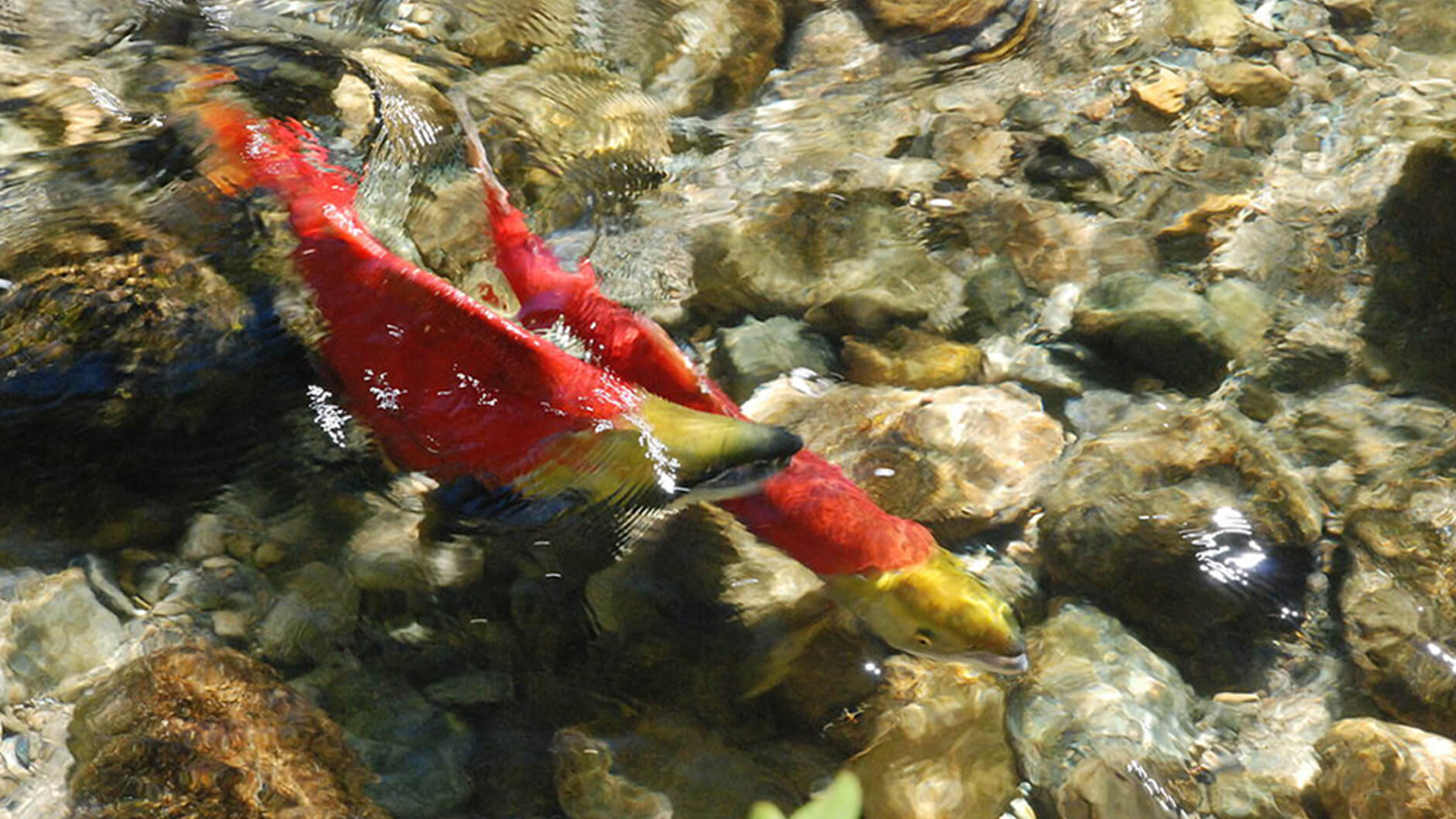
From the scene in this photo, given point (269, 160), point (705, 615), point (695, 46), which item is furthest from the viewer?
point (695, 46)

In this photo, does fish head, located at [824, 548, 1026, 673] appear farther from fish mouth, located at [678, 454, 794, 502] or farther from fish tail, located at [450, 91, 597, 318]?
fish tail, located at [450, 91, 597, 318]

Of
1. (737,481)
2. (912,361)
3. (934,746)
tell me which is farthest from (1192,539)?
(737,481)

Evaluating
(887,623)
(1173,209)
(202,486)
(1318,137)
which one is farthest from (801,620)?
(1318,137)

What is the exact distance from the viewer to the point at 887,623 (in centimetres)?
338

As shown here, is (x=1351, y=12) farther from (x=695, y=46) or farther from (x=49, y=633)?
(x=49, y=633)

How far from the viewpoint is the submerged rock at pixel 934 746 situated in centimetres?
319

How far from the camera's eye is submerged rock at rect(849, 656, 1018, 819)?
10.5ft

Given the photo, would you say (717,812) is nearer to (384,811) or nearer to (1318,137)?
(384,811)

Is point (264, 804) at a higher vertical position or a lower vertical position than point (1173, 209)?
lower

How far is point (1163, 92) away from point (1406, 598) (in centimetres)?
284

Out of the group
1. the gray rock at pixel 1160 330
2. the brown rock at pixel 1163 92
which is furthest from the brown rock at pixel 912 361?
the brown rock at pixel 1163 92

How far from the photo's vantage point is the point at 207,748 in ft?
9.32

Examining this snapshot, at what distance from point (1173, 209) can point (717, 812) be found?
11.2 feet

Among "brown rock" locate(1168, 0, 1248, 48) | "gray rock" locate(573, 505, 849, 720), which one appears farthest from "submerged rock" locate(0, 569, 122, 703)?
"brown rock" locate(1168, 0, 1248, 48)
